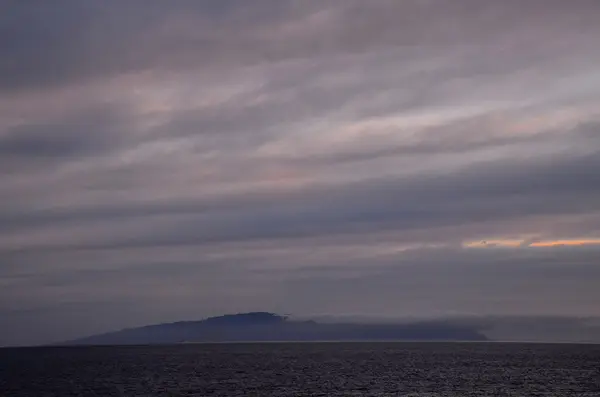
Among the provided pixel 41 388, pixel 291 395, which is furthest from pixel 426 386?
pixel 41 388

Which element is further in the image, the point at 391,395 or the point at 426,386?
the point at 426,386

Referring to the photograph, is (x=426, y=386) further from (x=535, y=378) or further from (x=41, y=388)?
(x=41, y=388)

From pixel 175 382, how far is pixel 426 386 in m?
51.9

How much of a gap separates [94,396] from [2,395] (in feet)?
55.2

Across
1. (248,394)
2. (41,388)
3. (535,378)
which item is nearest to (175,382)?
(41,388)

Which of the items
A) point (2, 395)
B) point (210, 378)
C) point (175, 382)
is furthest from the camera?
point (210, 378)

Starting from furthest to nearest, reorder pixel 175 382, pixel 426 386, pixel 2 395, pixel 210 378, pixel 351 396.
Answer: pixel 210 378 → pixel 175 382 → pixel 426 386 → pixel 2 395 → pixel 351 396

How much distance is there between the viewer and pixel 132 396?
121375 millimetres

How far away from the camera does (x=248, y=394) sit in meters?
122

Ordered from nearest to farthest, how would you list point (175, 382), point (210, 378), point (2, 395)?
point (2, 395) → point (175, 382) → point (210, 378)

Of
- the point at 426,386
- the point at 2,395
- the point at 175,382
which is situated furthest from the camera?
the point at 175,382

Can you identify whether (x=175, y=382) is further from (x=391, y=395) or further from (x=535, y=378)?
(x=535, y=378)

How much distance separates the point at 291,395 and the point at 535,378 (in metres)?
68.0

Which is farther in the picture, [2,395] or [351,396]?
[2,395]
